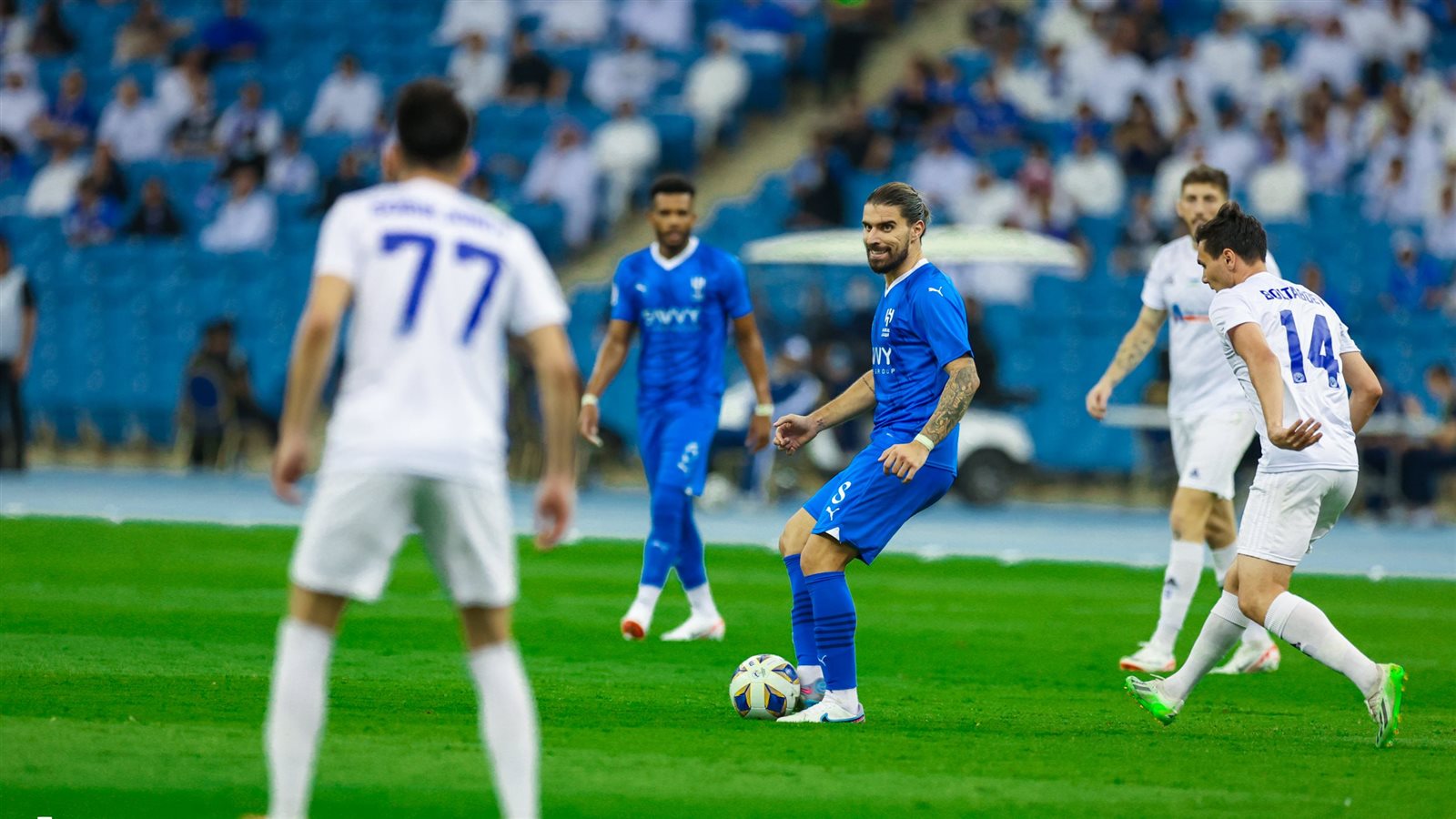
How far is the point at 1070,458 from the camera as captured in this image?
2255cm

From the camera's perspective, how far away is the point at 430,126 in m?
5.61

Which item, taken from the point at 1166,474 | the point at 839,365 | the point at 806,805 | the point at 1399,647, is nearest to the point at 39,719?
the point at 806,805

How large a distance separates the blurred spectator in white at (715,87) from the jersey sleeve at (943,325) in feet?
61.7

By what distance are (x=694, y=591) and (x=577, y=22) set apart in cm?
1900

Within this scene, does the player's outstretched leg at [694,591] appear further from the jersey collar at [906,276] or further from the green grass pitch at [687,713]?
the jersey collar at [906,276]

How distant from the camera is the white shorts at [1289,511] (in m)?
8.06

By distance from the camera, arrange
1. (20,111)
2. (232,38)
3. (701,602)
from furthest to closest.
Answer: (232,38) → (20,111) → (701,602)

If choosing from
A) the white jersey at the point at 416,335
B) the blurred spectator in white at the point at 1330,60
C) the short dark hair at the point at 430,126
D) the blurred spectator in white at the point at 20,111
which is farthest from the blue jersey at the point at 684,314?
the blurred spectator in white at the point at 20,111

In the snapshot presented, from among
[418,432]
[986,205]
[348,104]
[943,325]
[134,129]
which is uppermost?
[348,104]

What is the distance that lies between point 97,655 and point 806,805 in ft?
15.6

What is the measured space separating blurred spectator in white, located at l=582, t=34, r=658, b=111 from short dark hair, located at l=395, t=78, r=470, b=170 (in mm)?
21717

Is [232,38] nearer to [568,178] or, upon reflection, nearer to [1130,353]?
[568,178]

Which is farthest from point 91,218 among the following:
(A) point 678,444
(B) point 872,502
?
(B) point 872,502

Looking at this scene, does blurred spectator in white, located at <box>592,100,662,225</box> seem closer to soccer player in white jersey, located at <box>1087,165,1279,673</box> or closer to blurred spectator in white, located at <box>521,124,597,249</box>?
blurred spectator in white, located at <box>521,124,597,249</box>
